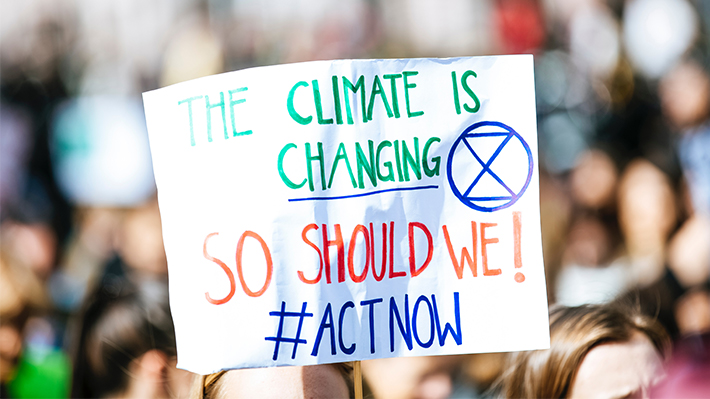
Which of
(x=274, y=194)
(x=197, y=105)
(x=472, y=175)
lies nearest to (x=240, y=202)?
(x=274, y=194)

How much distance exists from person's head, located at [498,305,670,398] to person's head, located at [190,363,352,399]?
0.67 m

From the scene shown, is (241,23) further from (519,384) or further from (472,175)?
(519,384)

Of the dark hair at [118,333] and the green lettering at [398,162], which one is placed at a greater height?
the green lettering at [398,162]

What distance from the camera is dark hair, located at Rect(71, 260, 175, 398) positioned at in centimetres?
221

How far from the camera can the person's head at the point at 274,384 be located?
2.12 m

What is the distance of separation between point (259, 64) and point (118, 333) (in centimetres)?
107

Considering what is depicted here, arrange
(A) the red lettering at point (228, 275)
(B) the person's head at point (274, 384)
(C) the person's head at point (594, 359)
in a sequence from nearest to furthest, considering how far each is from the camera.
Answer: (A) the red lettering at point (228, 275) → (B) the person's head at point (274, 384) → (C) the person's head at point (594, 359)

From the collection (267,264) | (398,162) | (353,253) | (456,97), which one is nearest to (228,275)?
(267,264)

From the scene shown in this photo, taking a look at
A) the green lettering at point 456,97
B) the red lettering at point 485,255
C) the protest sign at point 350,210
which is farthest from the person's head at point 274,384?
the green lettering at point 456,97

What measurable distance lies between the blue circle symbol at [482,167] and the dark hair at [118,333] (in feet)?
3.79

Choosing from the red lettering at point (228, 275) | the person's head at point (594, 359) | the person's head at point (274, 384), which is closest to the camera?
the red lettering at point (228, 275)

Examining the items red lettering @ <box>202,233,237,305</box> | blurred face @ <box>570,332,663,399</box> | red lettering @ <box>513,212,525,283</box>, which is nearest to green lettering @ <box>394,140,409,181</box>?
red lettering @ <box>513,212,525,283</box>

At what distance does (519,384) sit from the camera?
2.35 meters

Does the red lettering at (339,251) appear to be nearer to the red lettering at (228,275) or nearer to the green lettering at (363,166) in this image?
the green lettering at (363,166)
